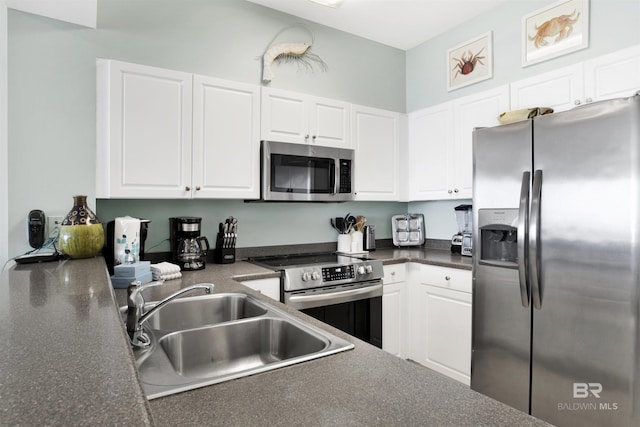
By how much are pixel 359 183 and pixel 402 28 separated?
1.43 metres

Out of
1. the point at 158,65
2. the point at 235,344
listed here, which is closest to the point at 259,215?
the point at 158,65

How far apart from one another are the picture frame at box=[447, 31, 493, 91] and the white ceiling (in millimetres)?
215

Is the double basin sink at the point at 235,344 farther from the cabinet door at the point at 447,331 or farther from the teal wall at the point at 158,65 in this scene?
the cabinet door at the point at 447,331

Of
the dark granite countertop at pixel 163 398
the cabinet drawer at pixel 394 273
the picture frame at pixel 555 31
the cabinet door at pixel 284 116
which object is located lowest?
the cabinet drawer at pixel 394 273

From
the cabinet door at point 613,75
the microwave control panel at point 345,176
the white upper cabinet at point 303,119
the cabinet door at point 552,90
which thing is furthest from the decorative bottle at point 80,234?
the cabinet door at point 613,75

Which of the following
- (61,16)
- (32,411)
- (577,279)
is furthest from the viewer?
(61,16)

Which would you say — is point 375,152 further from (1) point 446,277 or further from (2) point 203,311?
(2) point 203,311

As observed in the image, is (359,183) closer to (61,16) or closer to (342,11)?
(342,11)

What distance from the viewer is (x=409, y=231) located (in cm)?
357

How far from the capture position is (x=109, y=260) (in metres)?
2.15

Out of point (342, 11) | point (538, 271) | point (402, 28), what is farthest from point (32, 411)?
point (402, 28)

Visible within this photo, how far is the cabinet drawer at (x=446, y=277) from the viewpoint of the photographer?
8.20 feet

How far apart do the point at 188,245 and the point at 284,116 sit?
3.73 ft

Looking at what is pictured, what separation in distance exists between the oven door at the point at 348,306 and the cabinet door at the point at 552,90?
5.39ft
